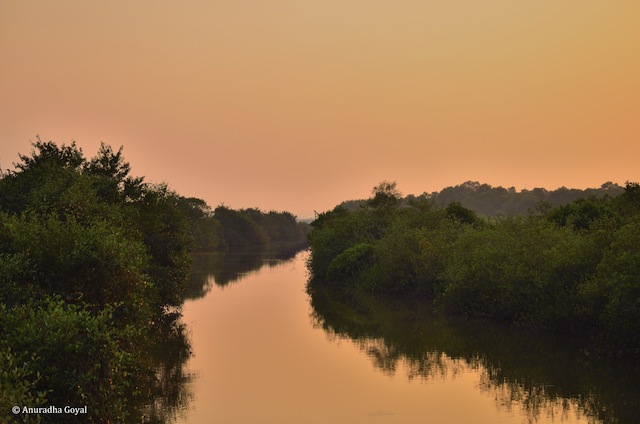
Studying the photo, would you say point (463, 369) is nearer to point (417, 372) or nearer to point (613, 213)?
point (417, 372)

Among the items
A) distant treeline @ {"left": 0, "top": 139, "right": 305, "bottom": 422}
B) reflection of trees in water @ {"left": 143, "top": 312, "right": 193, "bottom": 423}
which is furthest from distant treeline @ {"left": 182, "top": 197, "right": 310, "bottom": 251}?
distant treeline @ {"left": 0, "top": 139, "right": 305, "bottom": 422}

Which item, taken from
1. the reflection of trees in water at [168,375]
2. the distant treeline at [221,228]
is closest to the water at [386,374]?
the reflection of trees in water at [168,375]

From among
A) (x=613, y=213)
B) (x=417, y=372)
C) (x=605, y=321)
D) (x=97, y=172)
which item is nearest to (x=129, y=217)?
(x=97, y=172)

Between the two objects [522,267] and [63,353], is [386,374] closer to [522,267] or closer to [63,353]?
[522,267]

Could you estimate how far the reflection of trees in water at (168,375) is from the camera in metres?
23.1

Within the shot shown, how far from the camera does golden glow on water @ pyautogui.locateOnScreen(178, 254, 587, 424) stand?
2298 centimetres

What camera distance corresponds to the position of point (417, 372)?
2966 centimetres

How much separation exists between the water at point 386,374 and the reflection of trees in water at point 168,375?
15.8 inches

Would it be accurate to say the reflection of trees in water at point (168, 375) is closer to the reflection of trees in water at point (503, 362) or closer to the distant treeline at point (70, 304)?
the distant treeline at point (70, 304)

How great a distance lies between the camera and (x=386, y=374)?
29.3 meters

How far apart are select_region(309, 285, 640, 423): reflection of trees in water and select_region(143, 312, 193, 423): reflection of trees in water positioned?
29.3 feet

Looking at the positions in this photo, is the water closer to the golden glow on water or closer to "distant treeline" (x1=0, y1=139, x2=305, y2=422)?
the golden glow on water

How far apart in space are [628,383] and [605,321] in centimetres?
546

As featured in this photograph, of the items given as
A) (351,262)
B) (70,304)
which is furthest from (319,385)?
(351,262)
